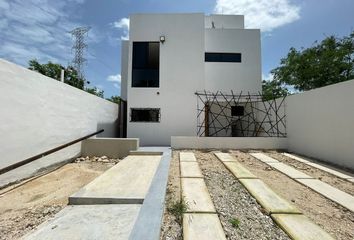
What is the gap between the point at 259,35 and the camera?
1189cm

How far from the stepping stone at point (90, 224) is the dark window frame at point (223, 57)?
10.5m

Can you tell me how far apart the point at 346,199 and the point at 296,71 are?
13078mm

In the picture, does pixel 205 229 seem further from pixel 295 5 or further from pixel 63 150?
pixel 295 5

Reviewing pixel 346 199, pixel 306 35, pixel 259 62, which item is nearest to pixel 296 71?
pixel 306 35

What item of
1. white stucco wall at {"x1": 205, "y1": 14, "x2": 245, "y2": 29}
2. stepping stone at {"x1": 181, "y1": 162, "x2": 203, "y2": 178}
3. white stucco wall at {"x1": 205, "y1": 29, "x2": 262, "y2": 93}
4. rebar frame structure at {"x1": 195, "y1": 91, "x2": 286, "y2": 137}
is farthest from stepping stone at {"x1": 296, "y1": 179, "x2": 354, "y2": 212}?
white stucco wall at {"x1": 205, "y1": 14, "x2": 245, "y2": 29}

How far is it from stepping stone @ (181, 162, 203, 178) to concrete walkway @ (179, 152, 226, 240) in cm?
35

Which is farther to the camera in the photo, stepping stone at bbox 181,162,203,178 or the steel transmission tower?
the steel transmission tower

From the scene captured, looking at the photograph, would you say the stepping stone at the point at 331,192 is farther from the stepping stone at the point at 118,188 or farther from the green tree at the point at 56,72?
the green tree at the point at 56,72

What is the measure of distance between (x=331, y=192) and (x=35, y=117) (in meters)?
6.29

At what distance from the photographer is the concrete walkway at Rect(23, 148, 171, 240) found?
2.12m

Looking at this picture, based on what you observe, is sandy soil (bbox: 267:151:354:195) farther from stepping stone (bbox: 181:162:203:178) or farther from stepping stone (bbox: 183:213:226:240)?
stepping stone (bbox: 183:213:226:240)

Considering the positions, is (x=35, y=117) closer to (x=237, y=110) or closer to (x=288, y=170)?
(x=288, y=170)

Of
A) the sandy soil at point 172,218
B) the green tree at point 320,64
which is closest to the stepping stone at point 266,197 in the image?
the sandy soil at point 172,218

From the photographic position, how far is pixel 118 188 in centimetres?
340
